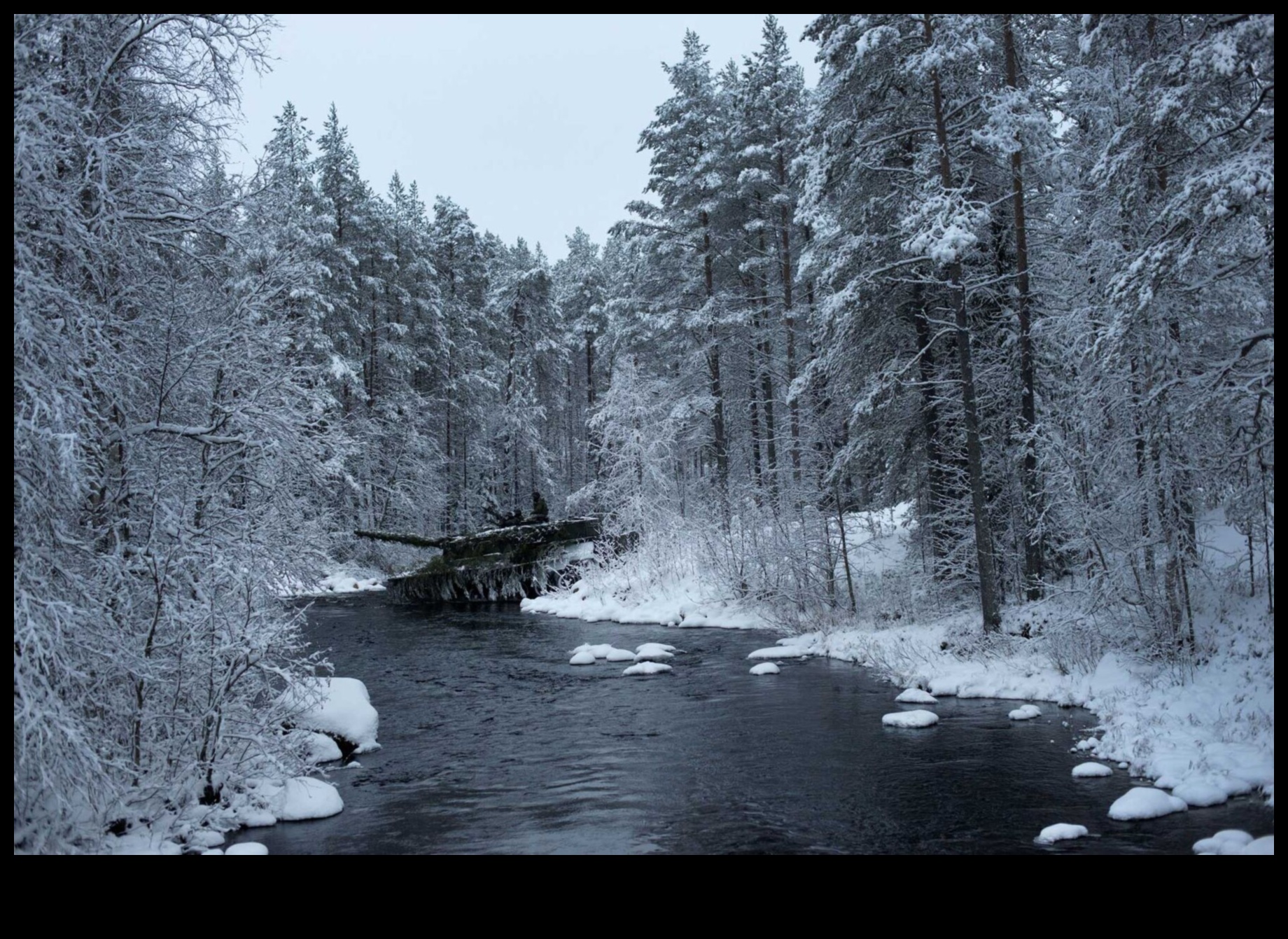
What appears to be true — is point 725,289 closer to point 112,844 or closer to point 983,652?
point 983,652

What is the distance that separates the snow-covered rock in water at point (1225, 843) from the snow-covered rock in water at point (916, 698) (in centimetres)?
566

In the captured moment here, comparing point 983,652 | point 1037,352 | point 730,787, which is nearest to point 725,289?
point 1037,352

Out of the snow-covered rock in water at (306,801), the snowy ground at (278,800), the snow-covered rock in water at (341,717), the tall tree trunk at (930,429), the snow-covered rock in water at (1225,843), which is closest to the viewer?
the snow-covered rock in water at (1225,843)

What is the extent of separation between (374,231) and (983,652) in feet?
103

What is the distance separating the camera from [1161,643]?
11.0 m

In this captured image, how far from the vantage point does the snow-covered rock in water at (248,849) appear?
6805 mm

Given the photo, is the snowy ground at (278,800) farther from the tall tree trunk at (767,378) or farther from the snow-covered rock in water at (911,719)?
the tall tree trunk at (767,378)

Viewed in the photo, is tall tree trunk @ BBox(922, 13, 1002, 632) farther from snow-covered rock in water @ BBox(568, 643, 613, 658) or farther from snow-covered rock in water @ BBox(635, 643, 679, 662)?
snow-covered rock in water @ BBox(568, 643, 613, 658)

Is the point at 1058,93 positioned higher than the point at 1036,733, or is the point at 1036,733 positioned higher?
the point at 1058,93

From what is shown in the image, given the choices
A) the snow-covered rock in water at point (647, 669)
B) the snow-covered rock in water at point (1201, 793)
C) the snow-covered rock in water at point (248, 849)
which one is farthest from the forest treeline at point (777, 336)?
the snow-covered rock in water at point (647, 669)

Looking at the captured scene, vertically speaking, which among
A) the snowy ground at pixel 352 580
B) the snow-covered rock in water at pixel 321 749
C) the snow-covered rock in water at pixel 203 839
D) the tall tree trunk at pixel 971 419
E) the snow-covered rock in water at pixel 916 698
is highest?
the tall tree trunk at pixel 971 419

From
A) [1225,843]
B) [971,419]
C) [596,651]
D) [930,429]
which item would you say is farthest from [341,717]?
[930,429]

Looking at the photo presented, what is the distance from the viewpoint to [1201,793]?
24.4 ft

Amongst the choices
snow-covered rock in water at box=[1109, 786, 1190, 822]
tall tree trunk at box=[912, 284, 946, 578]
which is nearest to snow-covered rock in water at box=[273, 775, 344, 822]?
snow-covered rock in water at box=[1109, 786, 1190, 822]
